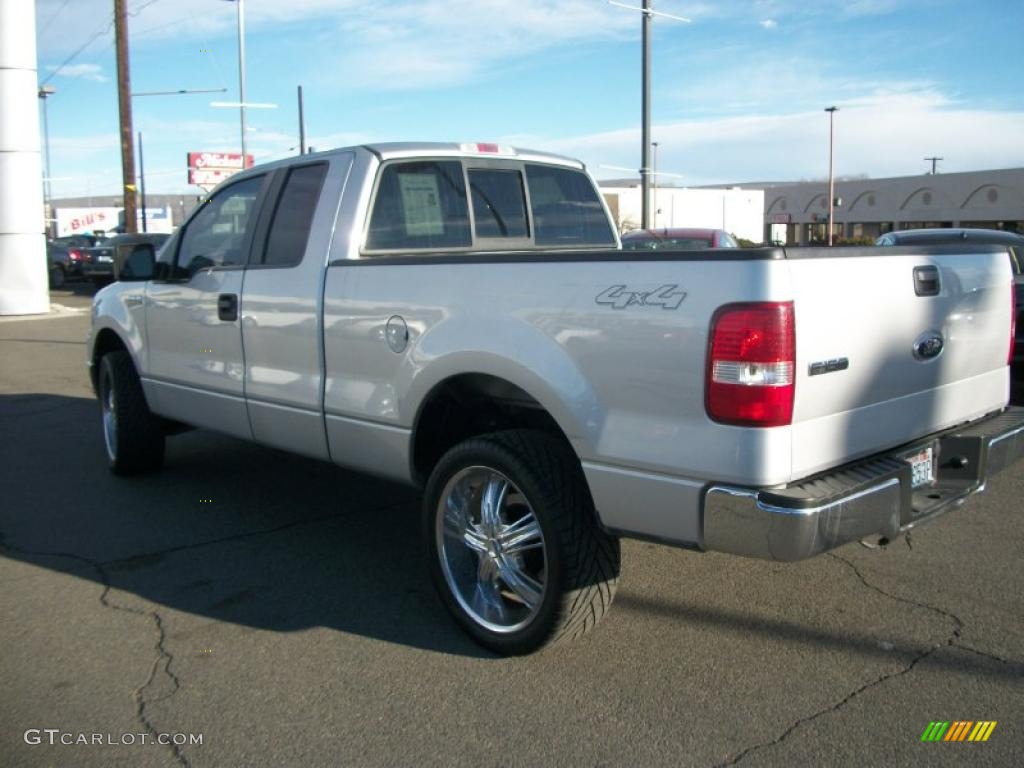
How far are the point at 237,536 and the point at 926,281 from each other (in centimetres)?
381

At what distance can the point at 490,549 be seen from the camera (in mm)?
4086

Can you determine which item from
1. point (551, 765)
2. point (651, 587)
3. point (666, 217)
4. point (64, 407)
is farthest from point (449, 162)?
point (666, 217)

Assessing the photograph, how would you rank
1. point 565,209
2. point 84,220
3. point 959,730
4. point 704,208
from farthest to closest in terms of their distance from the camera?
1. point 84,220
2. point 704,208
3. point 565,209
4. point 959,730

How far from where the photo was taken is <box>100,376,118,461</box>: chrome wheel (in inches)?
267

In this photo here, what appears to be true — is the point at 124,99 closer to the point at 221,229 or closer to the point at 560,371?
the point at 221,229

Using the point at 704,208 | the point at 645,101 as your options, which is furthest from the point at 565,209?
the point at 704,208

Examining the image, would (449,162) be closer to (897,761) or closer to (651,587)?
(651,587)

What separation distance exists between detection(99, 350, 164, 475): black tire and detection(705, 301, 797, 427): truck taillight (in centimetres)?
471

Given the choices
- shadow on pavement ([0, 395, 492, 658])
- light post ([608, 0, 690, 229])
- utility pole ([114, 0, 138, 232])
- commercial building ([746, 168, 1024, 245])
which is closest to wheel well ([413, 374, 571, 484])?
shadow on pavement ([0, 395, 492, 658])

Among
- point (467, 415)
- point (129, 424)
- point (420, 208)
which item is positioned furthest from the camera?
point (129, 424)

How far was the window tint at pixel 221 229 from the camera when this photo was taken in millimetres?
5555

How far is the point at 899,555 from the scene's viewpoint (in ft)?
16.5

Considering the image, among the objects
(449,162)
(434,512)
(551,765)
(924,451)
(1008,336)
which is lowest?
(551,765)

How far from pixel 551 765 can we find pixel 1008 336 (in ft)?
9.36
